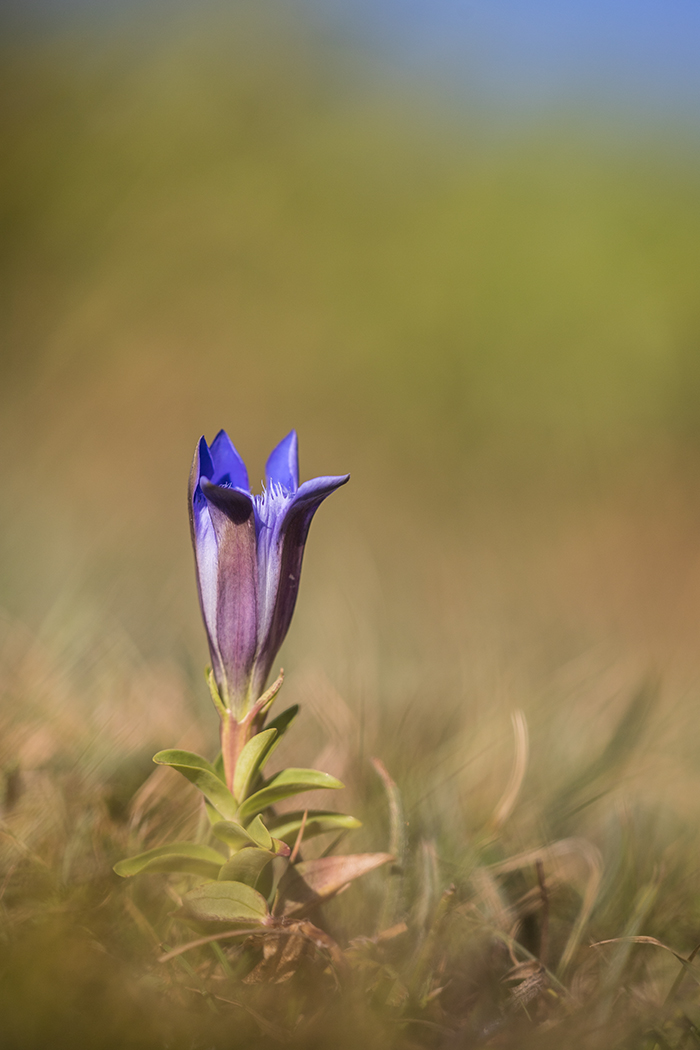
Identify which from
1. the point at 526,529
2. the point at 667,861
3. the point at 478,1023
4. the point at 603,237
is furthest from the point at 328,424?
the point at 478,1023

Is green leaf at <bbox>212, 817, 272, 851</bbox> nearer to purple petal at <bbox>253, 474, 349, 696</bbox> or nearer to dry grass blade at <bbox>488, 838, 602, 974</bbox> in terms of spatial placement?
purple petal at <bbox>253, 474, 349, 696</bbox>

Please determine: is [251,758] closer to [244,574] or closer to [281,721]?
[281,721]

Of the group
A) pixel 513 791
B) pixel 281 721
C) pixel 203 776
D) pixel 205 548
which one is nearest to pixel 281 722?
pixel 281 721

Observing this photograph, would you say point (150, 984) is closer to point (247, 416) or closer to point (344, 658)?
point (344, 658)

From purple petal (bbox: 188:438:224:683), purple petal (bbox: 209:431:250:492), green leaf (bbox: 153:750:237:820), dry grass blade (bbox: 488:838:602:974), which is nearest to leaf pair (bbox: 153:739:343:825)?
green leaf (bbox: 153:750:237:820)

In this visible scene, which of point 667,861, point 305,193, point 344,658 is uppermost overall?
point 305,193

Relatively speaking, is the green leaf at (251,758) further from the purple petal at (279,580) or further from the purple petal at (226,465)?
the purple petal at (226,465)
